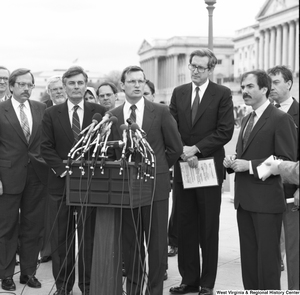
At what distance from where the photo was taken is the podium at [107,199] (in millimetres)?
5863

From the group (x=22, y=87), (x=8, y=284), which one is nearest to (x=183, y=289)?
(x=8, y=284)

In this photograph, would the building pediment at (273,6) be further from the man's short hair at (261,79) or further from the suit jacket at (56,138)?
the man's short hair at (261,79)

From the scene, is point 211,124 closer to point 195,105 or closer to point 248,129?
point 195,105

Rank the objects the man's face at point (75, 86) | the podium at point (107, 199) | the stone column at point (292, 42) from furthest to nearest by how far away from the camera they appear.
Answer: the stone column at point (292, 42) < the man's face at point (75, 86) < the podium at point (107, 199)

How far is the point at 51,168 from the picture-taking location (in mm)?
7168

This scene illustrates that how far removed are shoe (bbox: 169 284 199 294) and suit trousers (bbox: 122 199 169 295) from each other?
0.89 m

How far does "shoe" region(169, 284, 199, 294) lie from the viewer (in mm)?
7441

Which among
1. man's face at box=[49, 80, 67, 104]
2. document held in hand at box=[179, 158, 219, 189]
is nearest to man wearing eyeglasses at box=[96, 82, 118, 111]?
man's face at box=[49, 80, 67, 104]

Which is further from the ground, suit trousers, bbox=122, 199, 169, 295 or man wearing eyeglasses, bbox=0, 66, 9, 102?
man wearing eyeglasses, bbox=0, 66, 9, 102

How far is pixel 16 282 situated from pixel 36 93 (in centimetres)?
14746

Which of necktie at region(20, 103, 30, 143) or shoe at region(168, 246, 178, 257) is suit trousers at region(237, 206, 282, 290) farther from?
shoe at region(168, 246, 178, 257)

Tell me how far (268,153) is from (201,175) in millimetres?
1131

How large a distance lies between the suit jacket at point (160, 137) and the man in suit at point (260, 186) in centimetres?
59

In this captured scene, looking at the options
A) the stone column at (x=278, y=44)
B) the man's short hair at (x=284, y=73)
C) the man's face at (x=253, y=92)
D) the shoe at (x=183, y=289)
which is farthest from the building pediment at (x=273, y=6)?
the man's face at (x=253, y=92)
